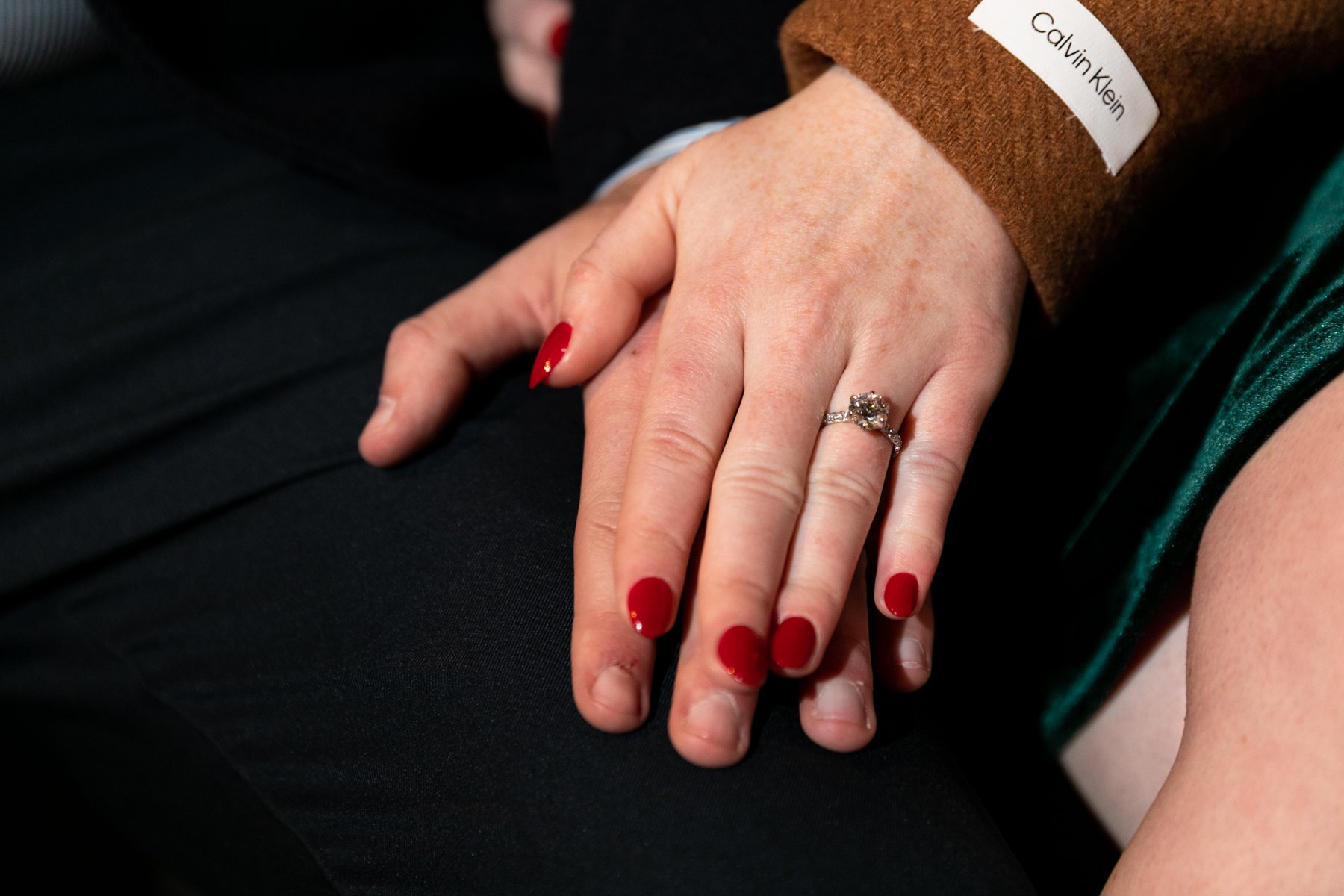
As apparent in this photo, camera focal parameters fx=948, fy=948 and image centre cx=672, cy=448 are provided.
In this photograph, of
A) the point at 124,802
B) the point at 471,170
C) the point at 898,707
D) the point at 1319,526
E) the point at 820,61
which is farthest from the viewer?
the point at 471,170

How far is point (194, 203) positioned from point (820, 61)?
2.21ft

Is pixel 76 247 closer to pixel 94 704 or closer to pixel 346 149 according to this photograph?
pixel 346 149

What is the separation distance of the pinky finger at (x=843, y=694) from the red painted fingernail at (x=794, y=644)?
45 mm

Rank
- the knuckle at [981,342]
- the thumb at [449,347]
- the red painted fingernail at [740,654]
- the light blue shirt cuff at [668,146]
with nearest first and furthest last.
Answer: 1. the red painted fingernail at [740,654]
2. the knuckle at [981,342]
3. the thumb at [449,347]
4. the light blue shirt cuff at [668,146]

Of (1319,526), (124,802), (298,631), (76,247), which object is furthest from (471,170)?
(1319,526)

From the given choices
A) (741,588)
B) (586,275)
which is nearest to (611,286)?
(586,275)

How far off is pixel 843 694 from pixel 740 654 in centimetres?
9

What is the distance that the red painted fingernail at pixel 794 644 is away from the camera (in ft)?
1.85

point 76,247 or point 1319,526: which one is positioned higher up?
point 1319,526

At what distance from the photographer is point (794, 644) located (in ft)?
1.86

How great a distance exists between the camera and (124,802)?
3.01 ft

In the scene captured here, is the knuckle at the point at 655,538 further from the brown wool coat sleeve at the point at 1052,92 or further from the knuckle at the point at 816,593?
the brown wool coat sleeve at the point at 1052,92

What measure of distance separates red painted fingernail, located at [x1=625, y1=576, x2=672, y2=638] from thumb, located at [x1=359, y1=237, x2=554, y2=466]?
11.3 inches

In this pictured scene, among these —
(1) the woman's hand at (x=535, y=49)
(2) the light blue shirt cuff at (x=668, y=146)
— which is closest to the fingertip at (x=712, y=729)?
(2) the light blue shirt cuff at (x=668, y=146)
